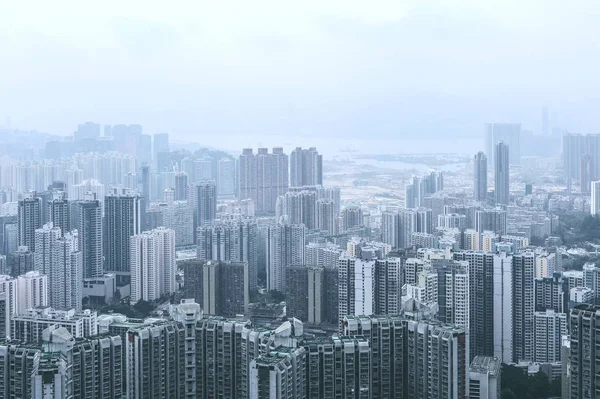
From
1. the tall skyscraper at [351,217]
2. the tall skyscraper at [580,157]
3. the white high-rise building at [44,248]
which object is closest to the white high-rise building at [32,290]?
the white high-rise building at [44,248]

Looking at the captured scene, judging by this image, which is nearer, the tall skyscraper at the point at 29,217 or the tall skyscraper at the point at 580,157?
the tall skyscraper at the point at 29,217

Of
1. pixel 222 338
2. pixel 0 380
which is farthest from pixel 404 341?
pixel 0 380

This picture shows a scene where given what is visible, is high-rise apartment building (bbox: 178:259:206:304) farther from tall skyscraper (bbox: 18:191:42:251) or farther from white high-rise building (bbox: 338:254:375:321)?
tall skyscraper (bbox: 18:191:42:251)

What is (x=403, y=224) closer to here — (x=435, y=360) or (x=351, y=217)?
(x=351, y=217)

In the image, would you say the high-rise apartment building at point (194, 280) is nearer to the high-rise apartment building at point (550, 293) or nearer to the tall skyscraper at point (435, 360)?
the high-rise apartment building at point (550, 293)

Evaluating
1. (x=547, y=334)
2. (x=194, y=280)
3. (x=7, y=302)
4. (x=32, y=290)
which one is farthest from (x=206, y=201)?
(x=547, y=334)
